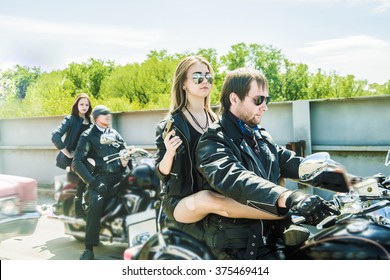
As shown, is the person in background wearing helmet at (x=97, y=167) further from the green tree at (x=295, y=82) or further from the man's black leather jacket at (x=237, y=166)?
the man's black leather jacket at (x=237, y=166)

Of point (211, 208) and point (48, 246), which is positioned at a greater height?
point (211, 208)

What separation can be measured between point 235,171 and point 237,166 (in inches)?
0.9

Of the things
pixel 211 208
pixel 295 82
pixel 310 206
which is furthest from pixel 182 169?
pixel 295 82

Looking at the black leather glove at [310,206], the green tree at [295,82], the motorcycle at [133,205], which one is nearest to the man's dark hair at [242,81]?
the black leather glove at [310,206]

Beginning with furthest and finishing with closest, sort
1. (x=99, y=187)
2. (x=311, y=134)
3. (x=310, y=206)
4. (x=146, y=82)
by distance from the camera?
1. (x=99, y=187)
2. (x=311, y=134)
3. (x=146, y=82)
4. (x=310, y=206)

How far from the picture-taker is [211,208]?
1.58 meters

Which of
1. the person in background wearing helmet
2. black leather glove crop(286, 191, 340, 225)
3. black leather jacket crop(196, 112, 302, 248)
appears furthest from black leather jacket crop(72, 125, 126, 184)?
black leather glove crop(286, 191, 340, 225)

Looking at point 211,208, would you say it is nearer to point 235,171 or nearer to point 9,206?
point 235,171

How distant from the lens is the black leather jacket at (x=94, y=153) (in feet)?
10.3

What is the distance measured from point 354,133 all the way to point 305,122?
35cm

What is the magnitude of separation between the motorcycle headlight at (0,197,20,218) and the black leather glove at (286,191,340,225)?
6.10ft

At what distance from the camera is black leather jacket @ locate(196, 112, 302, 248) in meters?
1.36

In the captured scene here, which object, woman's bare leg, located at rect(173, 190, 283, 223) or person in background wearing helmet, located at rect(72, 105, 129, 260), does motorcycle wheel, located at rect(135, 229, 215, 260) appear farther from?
person in background wearing helmet, located at rect(72, 105, 129, 260)
